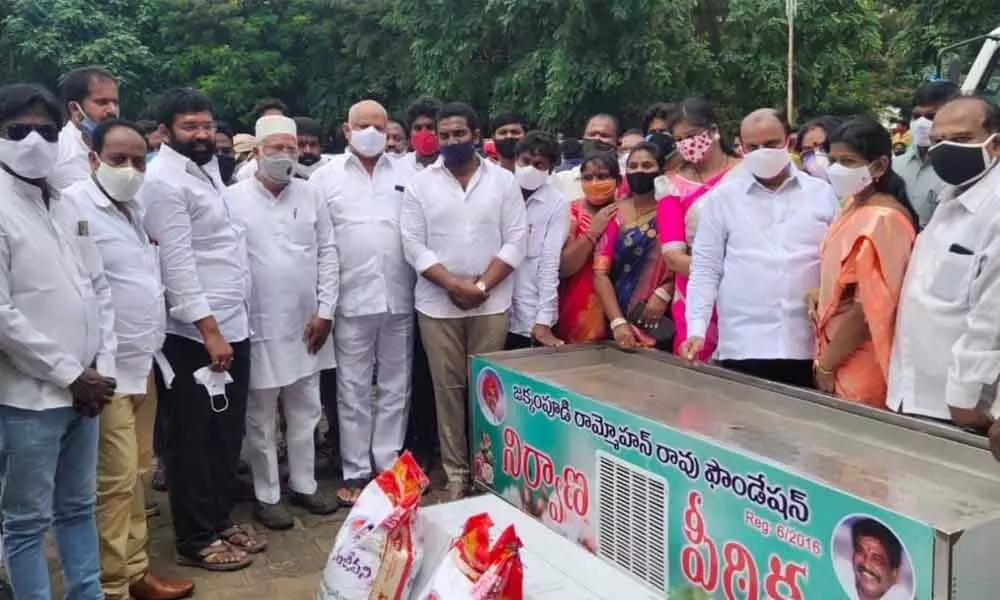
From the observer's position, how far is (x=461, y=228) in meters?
4.56

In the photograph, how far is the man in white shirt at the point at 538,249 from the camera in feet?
15.1

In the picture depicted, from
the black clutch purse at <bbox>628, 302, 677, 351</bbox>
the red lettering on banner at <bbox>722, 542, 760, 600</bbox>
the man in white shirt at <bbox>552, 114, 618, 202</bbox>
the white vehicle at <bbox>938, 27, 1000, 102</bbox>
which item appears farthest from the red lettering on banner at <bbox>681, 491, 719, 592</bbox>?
the white vehicle at <bbox>938, 27, 1000, 102</bbox>

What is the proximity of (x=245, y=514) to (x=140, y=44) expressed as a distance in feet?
50.3

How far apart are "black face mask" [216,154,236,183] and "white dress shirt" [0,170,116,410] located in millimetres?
2867

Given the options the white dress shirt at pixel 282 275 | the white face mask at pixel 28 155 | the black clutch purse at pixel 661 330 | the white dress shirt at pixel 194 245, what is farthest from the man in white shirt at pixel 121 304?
the black clutch purse at pixel 661 330

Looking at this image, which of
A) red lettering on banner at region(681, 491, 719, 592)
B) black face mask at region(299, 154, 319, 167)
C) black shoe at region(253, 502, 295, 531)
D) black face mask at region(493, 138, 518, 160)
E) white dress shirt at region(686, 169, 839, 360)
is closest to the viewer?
red lettering on banner at region(681, 491, 719, 592)

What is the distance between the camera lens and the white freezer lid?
2.79 meters

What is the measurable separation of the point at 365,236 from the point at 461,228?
0.52 meters

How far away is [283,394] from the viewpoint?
4.70 metres

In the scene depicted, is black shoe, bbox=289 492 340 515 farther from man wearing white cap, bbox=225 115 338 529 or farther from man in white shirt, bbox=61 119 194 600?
man in white shirt, bbox=61 119 194 600

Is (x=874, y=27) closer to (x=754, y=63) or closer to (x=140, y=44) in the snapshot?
(x=754, y=63)

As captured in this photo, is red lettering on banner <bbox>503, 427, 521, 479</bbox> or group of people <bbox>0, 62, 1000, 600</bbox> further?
red lettering on banner <bbox>503, 427, 521, 479</bbox>

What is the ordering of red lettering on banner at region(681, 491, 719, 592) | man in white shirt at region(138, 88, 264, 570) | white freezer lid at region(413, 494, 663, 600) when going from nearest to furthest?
1. red lettering on banner at region(681, 491, 719, 592)
2. white freezer lid at region(413, 494, 663, 600)
3. man in white shirt at region(138, 88, 264, 570)

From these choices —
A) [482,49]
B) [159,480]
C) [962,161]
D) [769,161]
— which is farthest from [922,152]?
[482,49]
